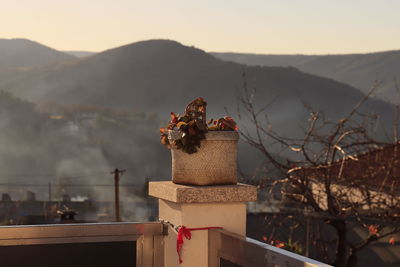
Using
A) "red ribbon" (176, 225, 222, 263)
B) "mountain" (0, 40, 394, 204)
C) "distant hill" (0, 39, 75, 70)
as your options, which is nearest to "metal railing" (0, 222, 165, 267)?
"red ribbon" (176, 225, 222, 263)

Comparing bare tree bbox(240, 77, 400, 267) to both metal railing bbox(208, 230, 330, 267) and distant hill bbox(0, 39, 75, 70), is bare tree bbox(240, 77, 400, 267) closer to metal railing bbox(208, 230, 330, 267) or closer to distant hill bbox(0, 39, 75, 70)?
metal railing bbox(208, 230, 330, 267)

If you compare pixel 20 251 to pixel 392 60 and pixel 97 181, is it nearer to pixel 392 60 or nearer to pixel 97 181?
pixel 97 181

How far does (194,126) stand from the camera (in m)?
3.99

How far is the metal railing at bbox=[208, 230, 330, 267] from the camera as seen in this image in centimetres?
293

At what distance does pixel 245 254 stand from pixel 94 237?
1304 millimetres

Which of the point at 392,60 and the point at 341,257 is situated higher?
the point at 392,60

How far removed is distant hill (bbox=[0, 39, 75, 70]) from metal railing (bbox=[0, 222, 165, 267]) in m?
151

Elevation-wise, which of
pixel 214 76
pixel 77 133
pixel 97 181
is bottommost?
pixel 97 181

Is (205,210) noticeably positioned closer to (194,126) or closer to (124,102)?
(194,126)

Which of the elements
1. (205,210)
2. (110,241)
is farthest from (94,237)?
(205,210)

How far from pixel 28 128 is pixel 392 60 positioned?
78014 millimetres

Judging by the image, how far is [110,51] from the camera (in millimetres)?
147000

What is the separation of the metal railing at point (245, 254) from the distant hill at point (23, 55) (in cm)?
15191

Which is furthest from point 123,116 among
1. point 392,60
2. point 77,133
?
A: point 392,60
